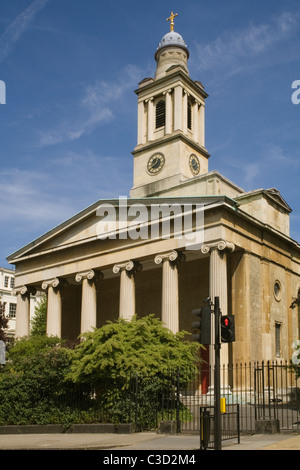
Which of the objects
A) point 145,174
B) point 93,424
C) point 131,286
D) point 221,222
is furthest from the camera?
point 145,174

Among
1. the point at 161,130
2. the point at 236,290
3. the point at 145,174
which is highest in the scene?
the point at 161,130

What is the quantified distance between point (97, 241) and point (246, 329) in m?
12.1

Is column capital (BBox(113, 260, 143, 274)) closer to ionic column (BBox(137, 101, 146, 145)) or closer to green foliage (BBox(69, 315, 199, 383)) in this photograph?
green foliage (BBox(69, 315, 199, 383))

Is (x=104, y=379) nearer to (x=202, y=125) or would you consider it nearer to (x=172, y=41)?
(x=202, y=125)

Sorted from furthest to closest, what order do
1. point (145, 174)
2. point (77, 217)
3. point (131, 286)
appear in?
point (145, 174), point (77, 217), point (131, 286)

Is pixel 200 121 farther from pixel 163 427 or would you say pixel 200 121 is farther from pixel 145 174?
pixel 163 427

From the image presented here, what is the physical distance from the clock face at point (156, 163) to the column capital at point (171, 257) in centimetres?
1475

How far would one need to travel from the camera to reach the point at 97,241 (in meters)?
39.7

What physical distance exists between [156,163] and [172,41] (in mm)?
13327

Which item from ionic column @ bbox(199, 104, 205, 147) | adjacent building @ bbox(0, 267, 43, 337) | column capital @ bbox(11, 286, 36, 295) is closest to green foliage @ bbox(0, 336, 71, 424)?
column capital @ bbox(11, 286, 36, 295)

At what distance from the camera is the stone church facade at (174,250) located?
112 ft

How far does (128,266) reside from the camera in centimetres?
3734
